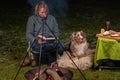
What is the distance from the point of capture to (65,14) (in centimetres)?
1431

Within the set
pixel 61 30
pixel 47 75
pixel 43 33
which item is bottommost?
pixel 47 75

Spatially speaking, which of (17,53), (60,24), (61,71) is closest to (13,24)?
(60,24)

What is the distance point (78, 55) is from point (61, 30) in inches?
166

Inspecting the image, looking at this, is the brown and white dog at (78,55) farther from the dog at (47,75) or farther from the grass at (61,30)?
the dog at (47,75)

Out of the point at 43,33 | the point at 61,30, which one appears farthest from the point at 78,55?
the point at 61,30

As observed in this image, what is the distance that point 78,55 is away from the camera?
646 centimetres

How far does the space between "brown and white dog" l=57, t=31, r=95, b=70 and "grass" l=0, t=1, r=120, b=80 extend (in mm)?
145

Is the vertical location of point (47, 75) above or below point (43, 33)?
below

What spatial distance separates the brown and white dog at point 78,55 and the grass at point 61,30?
14 centimetres

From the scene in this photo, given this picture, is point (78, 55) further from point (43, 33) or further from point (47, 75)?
point (47, 75)

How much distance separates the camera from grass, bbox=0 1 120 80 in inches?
247

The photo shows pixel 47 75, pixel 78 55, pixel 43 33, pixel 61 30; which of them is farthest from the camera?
pixel 61 30

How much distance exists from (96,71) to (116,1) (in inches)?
474

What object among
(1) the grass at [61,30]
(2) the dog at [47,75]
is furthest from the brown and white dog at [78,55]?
(2) the dog at [47,75]
